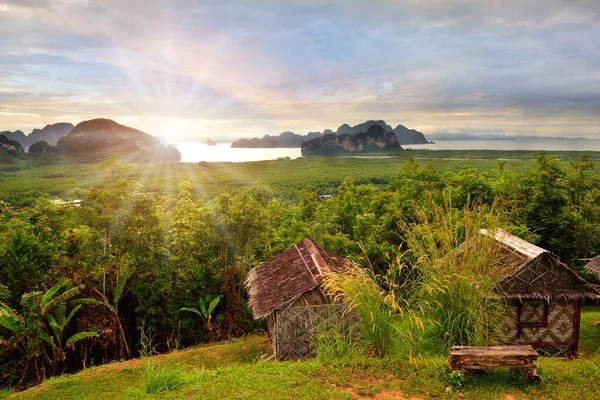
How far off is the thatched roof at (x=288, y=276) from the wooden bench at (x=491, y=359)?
11.7 ft

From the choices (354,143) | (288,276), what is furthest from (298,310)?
(354,143)

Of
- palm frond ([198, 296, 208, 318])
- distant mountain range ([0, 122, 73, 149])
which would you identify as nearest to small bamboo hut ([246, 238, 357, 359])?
palm frond ([198, 296, 208, 318])

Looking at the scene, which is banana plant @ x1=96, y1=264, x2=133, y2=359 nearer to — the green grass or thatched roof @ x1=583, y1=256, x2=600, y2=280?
thatched roof @ x1=583, y1=256, x2=600, y2=280

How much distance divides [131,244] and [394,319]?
7720mm

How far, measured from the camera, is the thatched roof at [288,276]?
8258 millimetres

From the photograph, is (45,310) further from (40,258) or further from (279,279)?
(279,279)

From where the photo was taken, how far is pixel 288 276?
365 inches

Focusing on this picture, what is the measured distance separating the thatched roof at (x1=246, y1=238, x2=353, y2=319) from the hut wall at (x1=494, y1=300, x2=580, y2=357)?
13.3 ft

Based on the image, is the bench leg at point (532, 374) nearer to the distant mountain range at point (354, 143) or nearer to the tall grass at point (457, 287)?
the tall grass at point (457, 287)

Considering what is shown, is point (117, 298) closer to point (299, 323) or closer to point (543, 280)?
point (299, 323)

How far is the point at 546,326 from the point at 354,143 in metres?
130

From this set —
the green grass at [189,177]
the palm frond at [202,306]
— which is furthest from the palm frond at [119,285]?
the green grass at [189,177]

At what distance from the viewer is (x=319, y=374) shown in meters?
4.51

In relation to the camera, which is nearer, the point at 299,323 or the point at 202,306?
the point at 299,323
